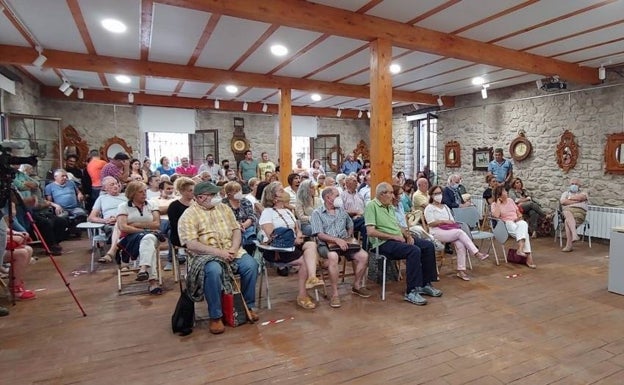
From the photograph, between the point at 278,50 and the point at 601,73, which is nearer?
the point at 278,50

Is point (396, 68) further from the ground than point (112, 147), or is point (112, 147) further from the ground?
point (396, 68)

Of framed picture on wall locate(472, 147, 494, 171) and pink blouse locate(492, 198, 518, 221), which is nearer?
pink blouse locate(492, 198, 518, 221)

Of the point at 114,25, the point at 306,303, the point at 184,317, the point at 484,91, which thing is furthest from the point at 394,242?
the point at 484,91

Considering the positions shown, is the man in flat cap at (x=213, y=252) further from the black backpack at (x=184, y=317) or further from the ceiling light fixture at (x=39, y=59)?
the ceiling light fixture at (x=39, y=59)

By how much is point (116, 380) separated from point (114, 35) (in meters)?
3.85

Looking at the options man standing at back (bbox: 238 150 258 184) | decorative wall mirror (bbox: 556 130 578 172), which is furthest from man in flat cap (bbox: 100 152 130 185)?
decorative wall mirror (bbox: 556 130 578 172)

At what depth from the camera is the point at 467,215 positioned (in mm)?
Result: 4957

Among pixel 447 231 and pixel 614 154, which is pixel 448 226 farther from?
pixel 614 154

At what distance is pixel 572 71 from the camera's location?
5.82 metres

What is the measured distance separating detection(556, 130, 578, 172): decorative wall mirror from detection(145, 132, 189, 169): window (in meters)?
8.14

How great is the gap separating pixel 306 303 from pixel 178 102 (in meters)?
7.00

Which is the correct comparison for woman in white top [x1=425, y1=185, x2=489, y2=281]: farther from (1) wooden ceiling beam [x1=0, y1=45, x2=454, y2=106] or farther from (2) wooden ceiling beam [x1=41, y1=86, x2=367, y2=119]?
(2) wooden ceiling beam [x1=41, y1=86, x2=367, y2=119]

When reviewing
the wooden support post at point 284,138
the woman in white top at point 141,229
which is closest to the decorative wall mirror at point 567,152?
the wooden support post at point 284,138

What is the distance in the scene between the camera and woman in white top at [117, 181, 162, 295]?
3676 millimetres
